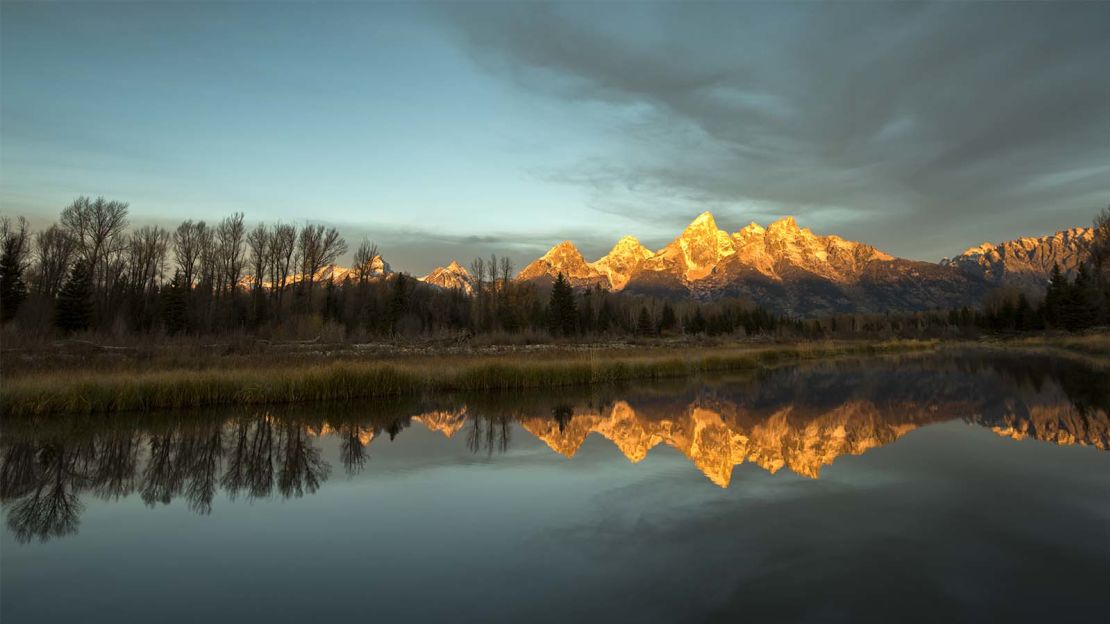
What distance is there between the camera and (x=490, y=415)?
18703 mm

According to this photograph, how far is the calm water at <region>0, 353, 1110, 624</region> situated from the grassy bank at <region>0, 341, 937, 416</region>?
200 centimetres

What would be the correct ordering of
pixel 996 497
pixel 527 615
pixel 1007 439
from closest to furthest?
pixel 527 615 → pixel 996 497 → pixel 1007 439

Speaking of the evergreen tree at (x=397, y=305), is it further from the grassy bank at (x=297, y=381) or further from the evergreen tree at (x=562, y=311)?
the grassy bank at (x=297, y=381)

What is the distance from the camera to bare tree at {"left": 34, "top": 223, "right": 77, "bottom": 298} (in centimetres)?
5978

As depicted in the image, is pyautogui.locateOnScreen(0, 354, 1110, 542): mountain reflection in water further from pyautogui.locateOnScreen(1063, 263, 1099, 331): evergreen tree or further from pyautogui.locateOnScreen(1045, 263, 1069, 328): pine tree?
pyautogui.locateOnScreen(1045, 263, 1069, 328): pine tree

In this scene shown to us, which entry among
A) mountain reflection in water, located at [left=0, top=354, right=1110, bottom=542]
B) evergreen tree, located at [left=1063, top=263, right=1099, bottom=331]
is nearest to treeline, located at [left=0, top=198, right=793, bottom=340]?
mountain reflection in water, located at [left=0, top=354, right=1110, bottom=542]

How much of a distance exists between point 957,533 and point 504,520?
237 inches

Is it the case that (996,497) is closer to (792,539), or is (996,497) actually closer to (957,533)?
(957,533)

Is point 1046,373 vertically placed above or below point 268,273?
below

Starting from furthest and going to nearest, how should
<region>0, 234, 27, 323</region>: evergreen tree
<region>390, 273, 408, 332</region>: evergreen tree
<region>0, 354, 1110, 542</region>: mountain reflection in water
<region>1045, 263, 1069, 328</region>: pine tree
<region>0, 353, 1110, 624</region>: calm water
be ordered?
<region>1045, 263, 1069, 328</region>: pine tree, <region>390, 273, 408, 332</region>: evergreen tree, <region>0, 234, 27, 323</region>: evergreen tree, <region>0, 354, 1110, 542</region>: mountain reflection in water, <region>0, 353, 1110, 624</region>: calm water

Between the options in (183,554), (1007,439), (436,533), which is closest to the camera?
(183,554)

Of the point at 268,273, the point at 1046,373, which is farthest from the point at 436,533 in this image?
the point at 268,273

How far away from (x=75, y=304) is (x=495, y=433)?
2028 inches

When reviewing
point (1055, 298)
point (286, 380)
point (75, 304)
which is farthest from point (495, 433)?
point (1055, 298)
